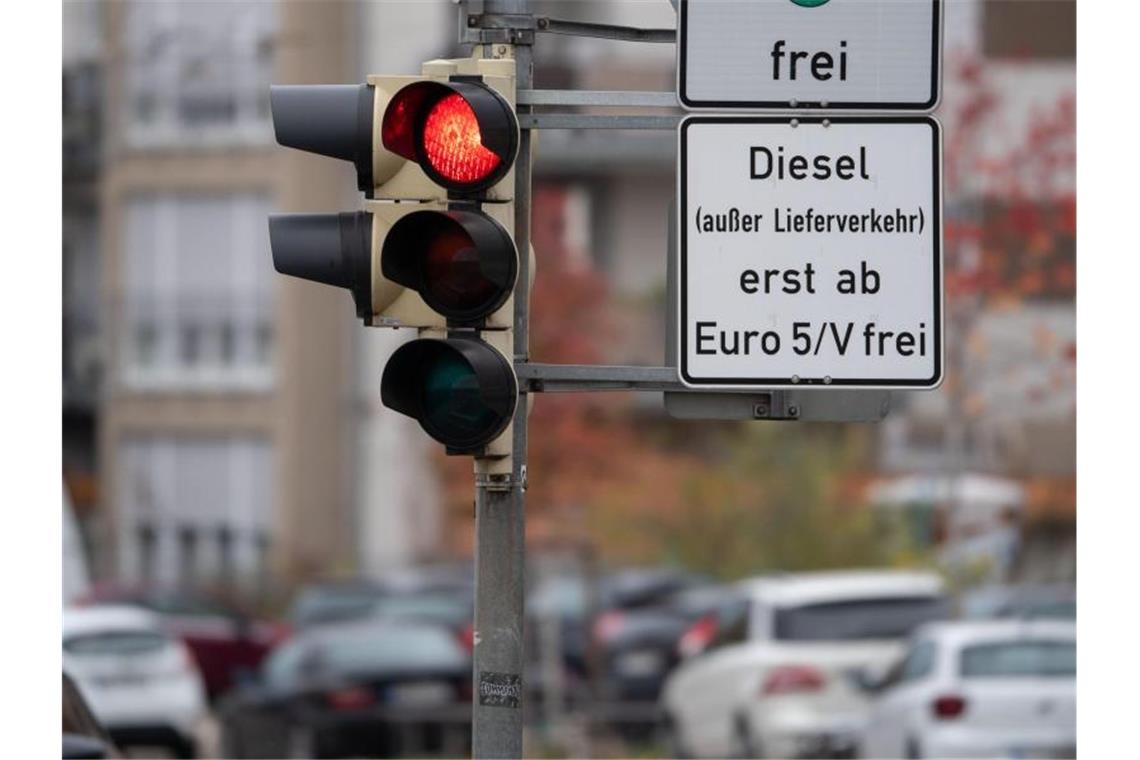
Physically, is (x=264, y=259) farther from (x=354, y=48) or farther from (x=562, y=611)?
(x=562, y=611)

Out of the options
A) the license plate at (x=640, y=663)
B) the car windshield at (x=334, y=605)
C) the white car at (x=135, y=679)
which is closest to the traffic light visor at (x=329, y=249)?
the white car at (x=135, y=679)

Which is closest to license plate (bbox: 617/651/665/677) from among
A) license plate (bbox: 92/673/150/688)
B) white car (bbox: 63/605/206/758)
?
white car (bbox: 63/605/206/758)

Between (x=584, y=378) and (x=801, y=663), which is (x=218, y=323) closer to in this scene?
(x=801, y=663)

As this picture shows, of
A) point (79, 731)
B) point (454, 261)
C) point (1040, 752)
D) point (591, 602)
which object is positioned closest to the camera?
point (454, 261)

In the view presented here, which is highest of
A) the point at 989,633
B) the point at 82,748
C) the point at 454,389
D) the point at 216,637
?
the point at 454,389

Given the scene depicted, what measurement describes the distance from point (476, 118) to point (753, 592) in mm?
13305

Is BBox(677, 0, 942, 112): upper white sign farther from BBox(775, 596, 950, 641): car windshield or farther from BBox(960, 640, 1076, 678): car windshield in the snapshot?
BBox(775, 596, 950, 641): car windshield

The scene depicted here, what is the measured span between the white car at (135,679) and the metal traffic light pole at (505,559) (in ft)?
45.9

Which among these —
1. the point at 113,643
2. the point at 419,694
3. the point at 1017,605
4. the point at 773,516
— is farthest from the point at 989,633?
the point at 773,516

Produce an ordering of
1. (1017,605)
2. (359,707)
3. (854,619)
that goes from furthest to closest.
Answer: (1017,605) < (359,707) < (854,619)

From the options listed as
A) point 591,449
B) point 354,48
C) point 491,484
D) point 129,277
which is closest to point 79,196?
point 129,277

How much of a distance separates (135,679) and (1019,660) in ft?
27.9

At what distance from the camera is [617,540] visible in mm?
35969

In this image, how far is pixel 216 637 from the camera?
90.7ft
